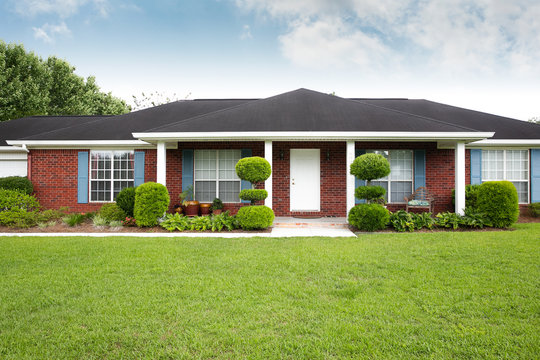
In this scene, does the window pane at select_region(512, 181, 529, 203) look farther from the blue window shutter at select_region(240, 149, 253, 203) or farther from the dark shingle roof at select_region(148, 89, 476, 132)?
the blue window shutter at select_region(240, 149, 253, 203)

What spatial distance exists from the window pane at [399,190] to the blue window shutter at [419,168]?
261mm

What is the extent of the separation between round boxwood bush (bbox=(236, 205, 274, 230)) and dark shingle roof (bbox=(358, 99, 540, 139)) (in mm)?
7988

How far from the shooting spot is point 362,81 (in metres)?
21.6

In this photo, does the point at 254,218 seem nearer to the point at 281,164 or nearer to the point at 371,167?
the point at 281,164

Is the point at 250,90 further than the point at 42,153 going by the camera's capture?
Yes

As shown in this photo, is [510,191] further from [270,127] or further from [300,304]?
[300,304]

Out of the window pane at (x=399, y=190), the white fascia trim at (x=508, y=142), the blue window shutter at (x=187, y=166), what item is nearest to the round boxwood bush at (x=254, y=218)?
the blue window shutter at (x=187, y=166)

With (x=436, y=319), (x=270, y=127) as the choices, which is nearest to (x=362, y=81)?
(x=270, y=127)

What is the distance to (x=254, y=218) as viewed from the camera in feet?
27.5

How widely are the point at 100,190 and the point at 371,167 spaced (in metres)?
9.49

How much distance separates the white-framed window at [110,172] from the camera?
1116 cm

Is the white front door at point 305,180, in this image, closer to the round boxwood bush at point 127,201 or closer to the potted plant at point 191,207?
the potted plant at point 191,207

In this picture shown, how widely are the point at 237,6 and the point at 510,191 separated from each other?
46.7 ft

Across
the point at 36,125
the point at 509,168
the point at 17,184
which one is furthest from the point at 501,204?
the point at 36,125
